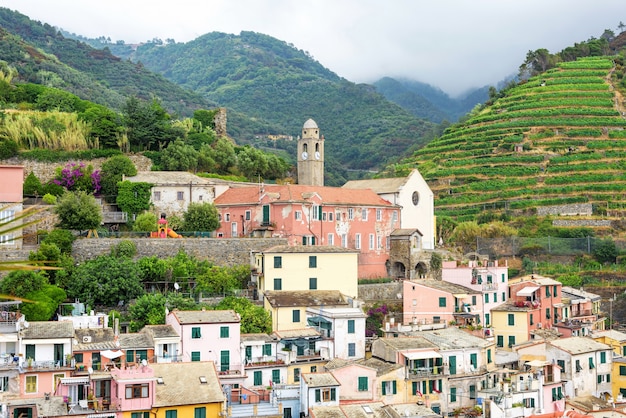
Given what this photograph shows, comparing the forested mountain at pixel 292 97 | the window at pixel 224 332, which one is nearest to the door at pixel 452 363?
the window at pixel 224 332

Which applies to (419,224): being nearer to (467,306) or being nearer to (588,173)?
(467,306)

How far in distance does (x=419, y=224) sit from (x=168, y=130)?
760 inches

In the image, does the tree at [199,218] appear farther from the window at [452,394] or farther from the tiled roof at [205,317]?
the window at [452,394]

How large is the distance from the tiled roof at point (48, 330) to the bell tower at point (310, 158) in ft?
109

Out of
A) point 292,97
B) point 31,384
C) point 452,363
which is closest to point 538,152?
point 452,363

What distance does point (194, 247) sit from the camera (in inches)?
1812

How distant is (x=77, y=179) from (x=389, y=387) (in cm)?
2572

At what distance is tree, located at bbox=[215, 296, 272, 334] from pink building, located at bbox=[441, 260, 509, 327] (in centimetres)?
1354

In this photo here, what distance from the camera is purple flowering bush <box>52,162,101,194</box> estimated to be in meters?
50.5

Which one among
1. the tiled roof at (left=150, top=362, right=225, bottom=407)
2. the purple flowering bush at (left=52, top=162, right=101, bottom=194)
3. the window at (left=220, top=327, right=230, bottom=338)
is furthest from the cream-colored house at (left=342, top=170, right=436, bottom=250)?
the tiled roof at (left=150, top=362, right=225, bottom=407)

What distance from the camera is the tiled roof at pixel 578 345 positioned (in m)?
40.7

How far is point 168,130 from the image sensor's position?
190 ft

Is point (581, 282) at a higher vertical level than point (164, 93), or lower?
lower

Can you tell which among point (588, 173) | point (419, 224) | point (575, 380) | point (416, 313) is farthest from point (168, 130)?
point (588, 173)
